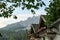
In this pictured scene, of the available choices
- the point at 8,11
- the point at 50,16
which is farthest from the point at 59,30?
the point at 8,11

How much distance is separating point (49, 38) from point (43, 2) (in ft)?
47.3

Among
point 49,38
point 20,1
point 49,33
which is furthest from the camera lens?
point 49,38

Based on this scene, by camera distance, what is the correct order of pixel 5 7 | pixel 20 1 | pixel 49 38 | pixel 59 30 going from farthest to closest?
1. pixel 49 38
2. pixel 59 30
3. pixel 5 7
4. pixel 20 1

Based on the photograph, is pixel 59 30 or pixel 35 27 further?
pixel 35 27

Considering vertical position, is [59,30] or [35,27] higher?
[59,30]

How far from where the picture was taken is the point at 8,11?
13.8m

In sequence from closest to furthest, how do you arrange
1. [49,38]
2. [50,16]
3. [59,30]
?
[59,30] < [49,38] < [50,16]

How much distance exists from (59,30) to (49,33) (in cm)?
195

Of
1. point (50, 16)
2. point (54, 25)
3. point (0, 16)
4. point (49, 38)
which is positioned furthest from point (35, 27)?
point (0, 16)

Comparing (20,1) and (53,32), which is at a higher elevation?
(20,1)

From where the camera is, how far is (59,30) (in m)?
23.4

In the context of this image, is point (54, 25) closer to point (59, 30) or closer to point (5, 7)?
point (59, 30)

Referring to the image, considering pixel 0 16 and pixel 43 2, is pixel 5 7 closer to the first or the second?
pixel 0 16

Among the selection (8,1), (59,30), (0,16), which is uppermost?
(8,1)
